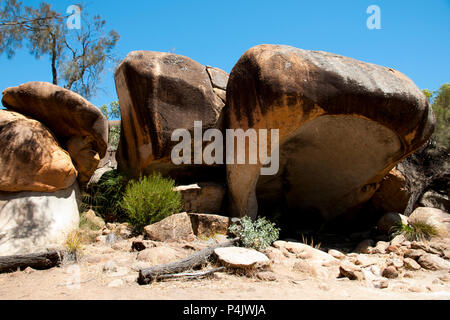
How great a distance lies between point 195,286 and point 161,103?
10.5ft

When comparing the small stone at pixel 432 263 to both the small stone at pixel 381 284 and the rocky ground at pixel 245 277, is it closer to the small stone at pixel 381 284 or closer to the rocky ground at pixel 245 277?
the rocky ground at pixel 245 277

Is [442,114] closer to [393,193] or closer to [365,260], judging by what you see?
[393,193]

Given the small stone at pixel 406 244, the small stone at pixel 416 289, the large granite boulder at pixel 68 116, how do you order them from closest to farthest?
the small stone at pixel 416 289 < the large granite boulder at pixel 68 116 < the small stone at pixel 406 244

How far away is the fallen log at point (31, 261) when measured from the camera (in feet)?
12.3

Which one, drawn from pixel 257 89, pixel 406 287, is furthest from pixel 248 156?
pixel 406 287

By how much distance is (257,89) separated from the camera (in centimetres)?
509

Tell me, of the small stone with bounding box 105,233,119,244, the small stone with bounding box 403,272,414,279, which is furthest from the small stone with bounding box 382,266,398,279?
the small stone with bounding box 105,233,119,244

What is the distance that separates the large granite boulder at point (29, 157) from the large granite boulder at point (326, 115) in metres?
2.55

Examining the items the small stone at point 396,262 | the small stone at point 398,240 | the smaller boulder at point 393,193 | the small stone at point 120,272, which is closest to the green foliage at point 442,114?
the smaller boulder at point 393,193

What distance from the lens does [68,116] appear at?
18.0 ft

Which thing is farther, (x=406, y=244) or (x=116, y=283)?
(x=406, y=244)

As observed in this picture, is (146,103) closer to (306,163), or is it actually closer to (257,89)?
(257,89)

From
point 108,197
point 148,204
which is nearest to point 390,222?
point 148,204

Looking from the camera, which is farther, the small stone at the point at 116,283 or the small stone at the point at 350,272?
the small stone at the point at 350,272
